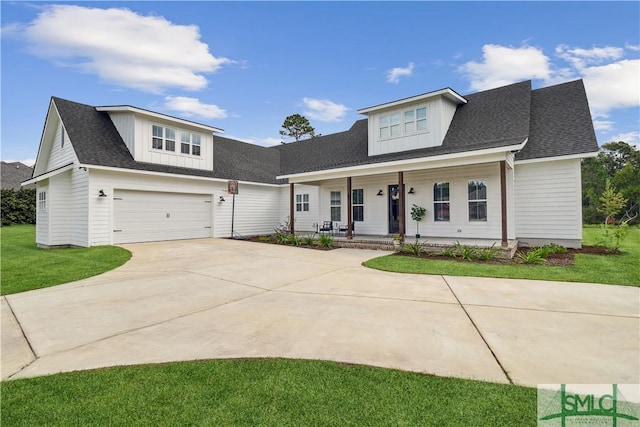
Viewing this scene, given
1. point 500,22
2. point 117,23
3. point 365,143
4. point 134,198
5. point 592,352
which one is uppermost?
point 500,22

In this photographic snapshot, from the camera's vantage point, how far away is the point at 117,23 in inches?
454

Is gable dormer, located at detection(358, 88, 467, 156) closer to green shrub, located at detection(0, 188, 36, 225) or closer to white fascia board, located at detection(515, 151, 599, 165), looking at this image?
white fascia board, located at detection(515, 151, 599, 165)

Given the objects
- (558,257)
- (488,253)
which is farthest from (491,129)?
(488,253)

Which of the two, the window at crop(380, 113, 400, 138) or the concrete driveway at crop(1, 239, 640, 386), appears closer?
the concrete driveway at crop(1, 239, 640, 386)

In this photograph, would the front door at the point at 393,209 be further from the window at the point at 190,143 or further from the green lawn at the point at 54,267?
the green lawn at the point at 54,267

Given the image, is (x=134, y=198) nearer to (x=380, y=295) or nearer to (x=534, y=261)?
(x=380, y=295)

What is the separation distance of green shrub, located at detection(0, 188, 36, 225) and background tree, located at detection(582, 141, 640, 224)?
49366 millimetres

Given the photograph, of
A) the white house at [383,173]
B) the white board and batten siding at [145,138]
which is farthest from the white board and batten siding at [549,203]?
the white board and batten siding at [145,138]

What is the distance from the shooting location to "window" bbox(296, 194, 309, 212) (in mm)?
18172

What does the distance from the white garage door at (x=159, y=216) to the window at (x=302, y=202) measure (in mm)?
5098

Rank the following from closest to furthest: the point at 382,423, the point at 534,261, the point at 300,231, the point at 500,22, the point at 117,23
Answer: the point at 382,423 < the point at 534,261 < the point at 117,23 < the point at 500,22 < the point at 300,231

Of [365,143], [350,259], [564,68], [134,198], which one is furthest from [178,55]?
[564,68]

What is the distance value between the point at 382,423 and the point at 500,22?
16.2 metres

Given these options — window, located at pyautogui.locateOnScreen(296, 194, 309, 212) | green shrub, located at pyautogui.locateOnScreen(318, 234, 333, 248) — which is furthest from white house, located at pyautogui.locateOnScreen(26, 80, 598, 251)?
window, located at pyautogui.locateOnScreen(296, 194, 309, 212)
